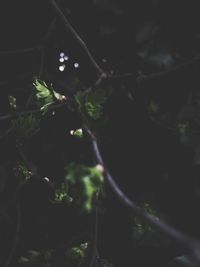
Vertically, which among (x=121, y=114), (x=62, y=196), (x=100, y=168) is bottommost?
(x=62, y=196)

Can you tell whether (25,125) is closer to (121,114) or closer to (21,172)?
(21,172)

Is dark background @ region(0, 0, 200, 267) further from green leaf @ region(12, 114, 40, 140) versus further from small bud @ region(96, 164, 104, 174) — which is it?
small bud @ region(96, 164, 104, 174)

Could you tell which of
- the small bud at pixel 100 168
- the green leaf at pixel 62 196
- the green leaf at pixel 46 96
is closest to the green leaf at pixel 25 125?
the green leaf at pixel 46 96

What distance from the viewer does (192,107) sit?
3.42 ft

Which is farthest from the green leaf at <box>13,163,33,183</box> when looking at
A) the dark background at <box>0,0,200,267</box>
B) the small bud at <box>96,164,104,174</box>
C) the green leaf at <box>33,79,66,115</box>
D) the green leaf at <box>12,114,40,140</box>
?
the small bud at <box>96,164,104,174</box>

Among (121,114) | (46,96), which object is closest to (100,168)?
(46,96)

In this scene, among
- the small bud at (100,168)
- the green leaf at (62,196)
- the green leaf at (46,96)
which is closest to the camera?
the small bud at (100,168)

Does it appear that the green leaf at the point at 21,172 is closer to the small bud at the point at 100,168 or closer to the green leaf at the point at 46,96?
the green leaf at the point at 46,96

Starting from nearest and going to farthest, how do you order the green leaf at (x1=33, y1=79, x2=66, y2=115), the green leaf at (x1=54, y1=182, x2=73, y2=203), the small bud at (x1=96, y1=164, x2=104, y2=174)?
the small bud at (x1=96, y1=164, x2=104, y2=174)
the green leaf at (x1=33, y1=79, x2=66, y2=115)
the green leaf at (x1=54, y1=182, x2=73, y2=203)

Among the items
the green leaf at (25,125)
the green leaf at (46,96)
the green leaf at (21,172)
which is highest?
the green leaf at (46,96)

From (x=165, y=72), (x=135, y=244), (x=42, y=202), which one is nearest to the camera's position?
(x=165, y=72)

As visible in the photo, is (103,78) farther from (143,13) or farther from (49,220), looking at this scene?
(49,220)

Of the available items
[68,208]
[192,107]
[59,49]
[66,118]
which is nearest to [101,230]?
[68,208]

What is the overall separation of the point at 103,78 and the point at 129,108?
0.47 feet
